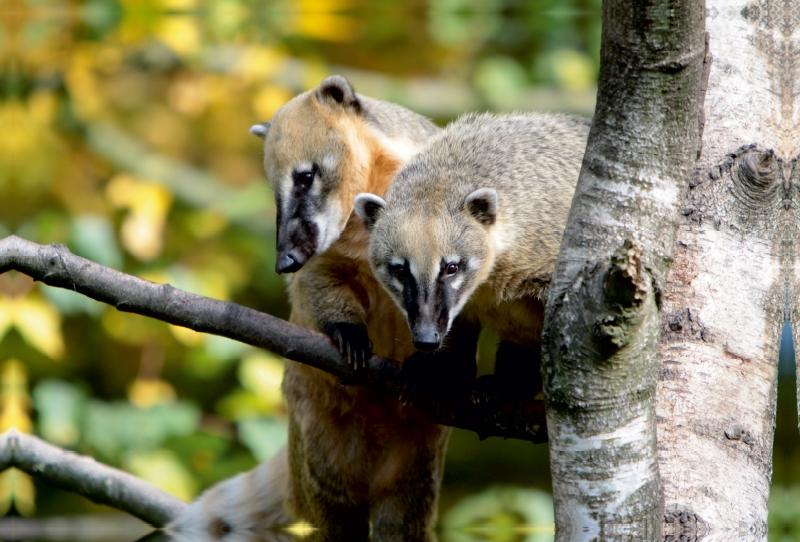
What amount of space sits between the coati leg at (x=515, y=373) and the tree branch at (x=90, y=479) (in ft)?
4.86

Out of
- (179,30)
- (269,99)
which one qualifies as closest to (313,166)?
(269,99)

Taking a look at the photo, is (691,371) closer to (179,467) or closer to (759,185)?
(759,185)

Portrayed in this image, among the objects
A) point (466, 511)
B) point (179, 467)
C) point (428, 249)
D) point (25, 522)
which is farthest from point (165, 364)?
point (428, 249)

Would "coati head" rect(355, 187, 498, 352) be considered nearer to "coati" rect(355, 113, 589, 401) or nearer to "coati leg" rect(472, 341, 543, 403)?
"coati" rect(355, 113, 589, 401)

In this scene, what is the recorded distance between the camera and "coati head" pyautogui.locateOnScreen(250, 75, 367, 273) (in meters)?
2.69

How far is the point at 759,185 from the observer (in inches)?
84.8

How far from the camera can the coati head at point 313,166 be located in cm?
269

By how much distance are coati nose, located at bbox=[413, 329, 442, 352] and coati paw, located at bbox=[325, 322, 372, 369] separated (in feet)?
0.88

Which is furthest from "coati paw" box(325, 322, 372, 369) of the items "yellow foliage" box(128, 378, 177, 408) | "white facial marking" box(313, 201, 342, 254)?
"yellow foliage" box(128, 378, 177, 408)

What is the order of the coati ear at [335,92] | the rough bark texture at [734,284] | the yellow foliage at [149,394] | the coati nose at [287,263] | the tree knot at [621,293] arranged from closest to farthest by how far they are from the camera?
the tree knot at [621,293] < the rough bark texture at [734,284] < the coati nose at [287,263] < the coati ear at [335,92] < the yellow foliage at [149,394]

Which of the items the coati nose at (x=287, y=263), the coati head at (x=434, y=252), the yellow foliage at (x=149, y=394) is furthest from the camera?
the yellow foliage at (x=149, y=394)

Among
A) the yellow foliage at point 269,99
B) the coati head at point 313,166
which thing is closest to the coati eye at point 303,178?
the coati head at point 313,166

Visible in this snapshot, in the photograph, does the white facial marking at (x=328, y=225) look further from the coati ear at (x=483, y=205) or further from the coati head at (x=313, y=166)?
the coati ear at (x=483, y=205)

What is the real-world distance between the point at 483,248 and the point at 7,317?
2.98m
